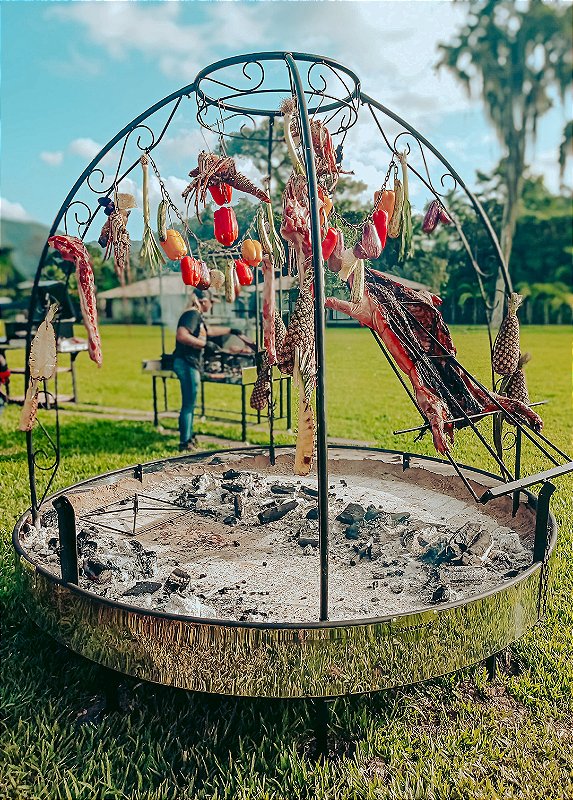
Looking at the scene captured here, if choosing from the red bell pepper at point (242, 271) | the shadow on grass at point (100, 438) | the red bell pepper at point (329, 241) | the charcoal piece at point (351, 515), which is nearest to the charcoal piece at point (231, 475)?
the charcoal piece at point (351, 515)

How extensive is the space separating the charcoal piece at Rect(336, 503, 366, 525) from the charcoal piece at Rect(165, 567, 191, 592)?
1.18 meters

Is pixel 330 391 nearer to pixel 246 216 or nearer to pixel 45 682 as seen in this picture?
pixel 246 216

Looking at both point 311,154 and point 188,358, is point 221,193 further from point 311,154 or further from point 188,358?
point 188,358

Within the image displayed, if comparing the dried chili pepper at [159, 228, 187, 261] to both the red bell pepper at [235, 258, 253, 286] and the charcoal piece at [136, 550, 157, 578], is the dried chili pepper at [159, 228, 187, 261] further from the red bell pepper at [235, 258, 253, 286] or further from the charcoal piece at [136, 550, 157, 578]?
the charcoal piece at [136, 550, 157, 578]

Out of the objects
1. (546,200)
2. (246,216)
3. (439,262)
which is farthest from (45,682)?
(546,200)

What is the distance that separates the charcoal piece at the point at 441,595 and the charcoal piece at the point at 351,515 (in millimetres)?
1108

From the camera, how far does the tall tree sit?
3.54 m

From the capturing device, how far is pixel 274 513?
4492 millimetres

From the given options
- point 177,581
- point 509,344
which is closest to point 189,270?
point 177,581

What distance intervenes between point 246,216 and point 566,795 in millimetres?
6376

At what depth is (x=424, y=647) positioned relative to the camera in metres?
2.63

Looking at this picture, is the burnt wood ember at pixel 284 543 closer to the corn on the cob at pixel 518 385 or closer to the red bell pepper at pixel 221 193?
the corn on the cob at pixel 518 385

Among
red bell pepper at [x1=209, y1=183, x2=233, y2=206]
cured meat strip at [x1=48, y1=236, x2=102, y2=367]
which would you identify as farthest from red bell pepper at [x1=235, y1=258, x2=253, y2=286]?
cured meat strip at [x1=48, y1=236, x2=102, y2=367]

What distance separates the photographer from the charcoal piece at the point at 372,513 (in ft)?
14.0
